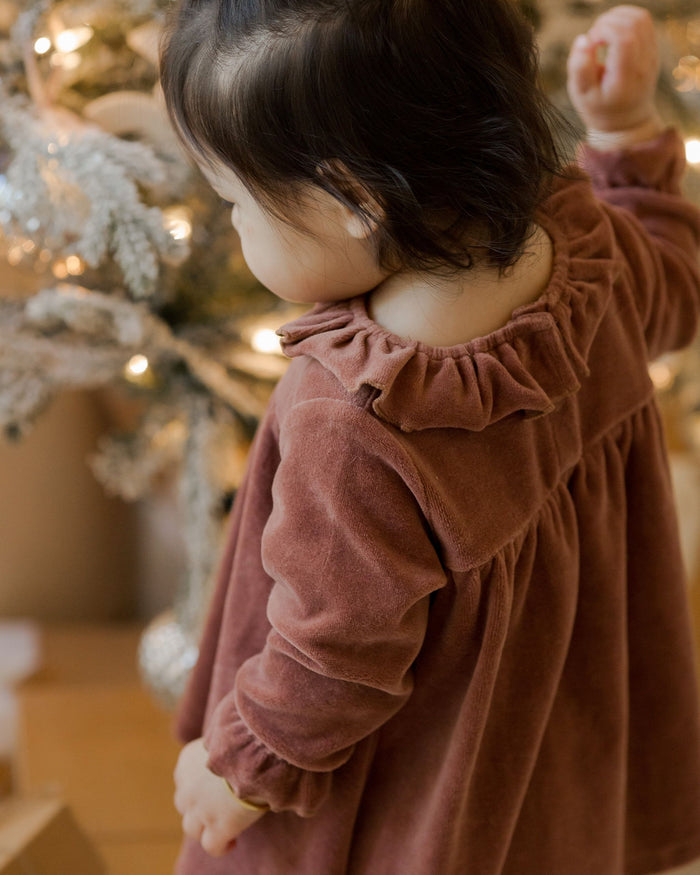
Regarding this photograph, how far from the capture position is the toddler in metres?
0.44

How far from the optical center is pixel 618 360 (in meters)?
0.55

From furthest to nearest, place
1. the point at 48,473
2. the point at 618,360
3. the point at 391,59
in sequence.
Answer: the point at 48,473
the point at 618,360
the point at 391,59

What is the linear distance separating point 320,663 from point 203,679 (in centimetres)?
23

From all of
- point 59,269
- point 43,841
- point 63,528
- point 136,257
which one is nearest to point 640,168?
point 136,257

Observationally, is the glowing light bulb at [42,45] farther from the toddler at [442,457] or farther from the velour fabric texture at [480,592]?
the velour fabric texture at [480,592]

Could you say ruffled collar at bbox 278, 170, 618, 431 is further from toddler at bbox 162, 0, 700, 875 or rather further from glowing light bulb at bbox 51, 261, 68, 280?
glowing light bulb at bbox 51, 261, 68, 280

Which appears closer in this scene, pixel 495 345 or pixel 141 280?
pixel 495 345

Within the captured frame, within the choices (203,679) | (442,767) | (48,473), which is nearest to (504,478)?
(442,767)

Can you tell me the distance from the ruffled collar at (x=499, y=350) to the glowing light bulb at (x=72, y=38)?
1.19 feet

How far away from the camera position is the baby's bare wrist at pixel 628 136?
0.63 m

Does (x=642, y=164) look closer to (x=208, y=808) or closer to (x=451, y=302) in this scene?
(x=451, y=302)

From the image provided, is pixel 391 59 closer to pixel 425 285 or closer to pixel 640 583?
pixel 425 285

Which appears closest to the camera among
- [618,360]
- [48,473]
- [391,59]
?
[391,59]

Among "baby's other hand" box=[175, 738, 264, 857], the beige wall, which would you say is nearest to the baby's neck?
"baby's other hand" box=[175, 738, 264, 857]
